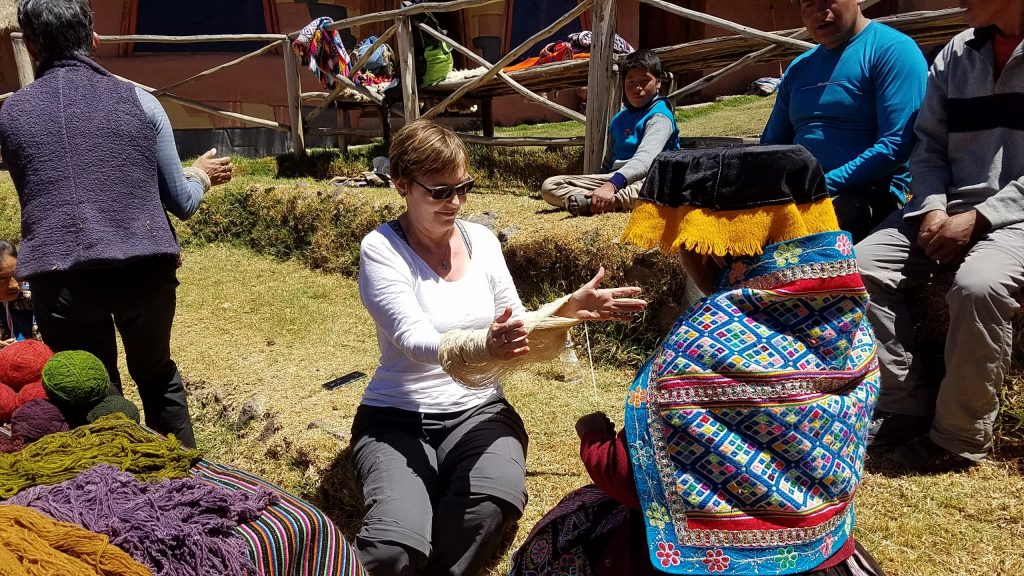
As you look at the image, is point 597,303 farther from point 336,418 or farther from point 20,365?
point 336,418

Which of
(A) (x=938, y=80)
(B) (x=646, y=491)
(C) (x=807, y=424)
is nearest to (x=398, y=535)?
(B) (x=646, y=491)

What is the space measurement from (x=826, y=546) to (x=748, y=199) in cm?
83

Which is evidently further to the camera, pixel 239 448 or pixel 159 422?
pixel 239 448

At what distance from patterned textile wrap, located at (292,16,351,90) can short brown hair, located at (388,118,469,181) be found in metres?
6.85

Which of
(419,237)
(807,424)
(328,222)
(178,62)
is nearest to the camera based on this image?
(807,424)

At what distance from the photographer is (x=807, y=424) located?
1655 mm

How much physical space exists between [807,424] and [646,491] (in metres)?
0.39

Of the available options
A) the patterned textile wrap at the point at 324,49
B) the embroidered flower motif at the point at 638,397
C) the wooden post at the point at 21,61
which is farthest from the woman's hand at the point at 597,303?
the wooden post at the point at 21,61

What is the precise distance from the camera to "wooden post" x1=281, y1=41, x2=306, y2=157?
31.1ft

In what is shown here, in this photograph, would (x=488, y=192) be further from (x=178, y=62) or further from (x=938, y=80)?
(x=178, y=62)

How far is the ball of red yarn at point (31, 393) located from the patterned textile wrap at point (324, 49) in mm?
7374

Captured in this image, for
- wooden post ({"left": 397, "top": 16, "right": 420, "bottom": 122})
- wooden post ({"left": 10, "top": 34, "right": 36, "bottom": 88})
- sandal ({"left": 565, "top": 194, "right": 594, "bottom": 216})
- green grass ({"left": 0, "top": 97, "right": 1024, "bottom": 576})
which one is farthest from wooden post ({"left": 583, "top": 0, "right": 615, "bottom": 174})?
wooden post ({"left": 10, "top": 34, "right": 36, "bottom": 88})

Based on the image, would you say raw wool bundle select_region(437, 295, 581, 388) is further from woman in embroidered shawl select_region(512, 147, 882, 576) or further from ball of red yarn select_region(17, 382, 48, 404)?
ball of red yarn select_region(17, 382, 48, 404)

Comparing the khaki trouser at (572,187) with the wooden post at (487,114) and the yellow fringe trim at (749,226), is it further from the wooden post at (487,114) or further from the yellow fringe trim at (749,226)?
the wooden post at (487,114)
